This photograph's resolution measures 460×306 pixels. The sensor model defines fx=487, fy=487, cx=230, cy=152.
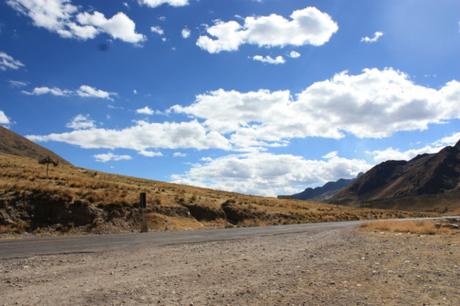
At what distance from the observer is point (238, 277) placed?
432 inches

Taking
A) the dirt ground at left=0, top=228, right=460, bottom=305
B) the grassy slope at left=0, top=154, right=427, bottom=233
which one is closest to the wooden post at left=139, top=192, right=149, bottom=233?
the grassy slope at left=0, top=154, right=427, bottom=233

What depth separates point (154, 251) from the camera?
16.0m

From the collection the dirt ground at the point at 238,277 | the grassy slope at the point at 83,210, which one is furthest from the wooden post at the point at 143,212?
the dirt ground at the point at 238,277

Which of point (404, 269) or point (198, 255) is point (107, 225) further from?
point (404, 269)

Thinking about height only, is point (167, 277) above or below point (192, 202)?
below

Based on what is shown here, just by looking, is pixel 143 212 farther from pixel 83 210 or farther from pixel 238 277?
pixel 238 277

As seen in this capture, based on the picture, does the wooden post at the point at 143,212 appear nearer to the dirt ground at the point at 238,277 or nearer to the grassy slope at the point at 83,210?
the grassy slope at the point at 83,210

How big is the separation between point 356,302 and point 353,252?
7.21m

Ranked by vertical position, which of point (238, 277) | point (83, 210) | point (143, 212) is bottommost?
point (238, 277)

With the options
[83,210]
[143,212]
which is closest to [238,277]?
[143,212]

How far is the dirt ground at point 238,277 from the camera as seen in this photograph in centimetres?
888

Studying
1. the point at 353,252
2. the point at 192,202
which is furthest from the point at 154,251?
the point at 192,202

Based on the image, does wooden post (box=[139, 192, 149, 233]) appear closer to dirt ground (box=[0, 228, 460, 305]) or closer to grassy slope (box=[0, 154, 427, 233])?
grassy slope (box=[0, 154, 427, 233])

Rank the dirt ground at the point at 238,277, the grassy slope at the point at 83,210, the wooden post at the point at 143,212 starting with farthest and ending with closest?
the wooden post at the point at 143,212 < the grassy slope at the point at 83,210 < the dirt ground at the point at 238,277
